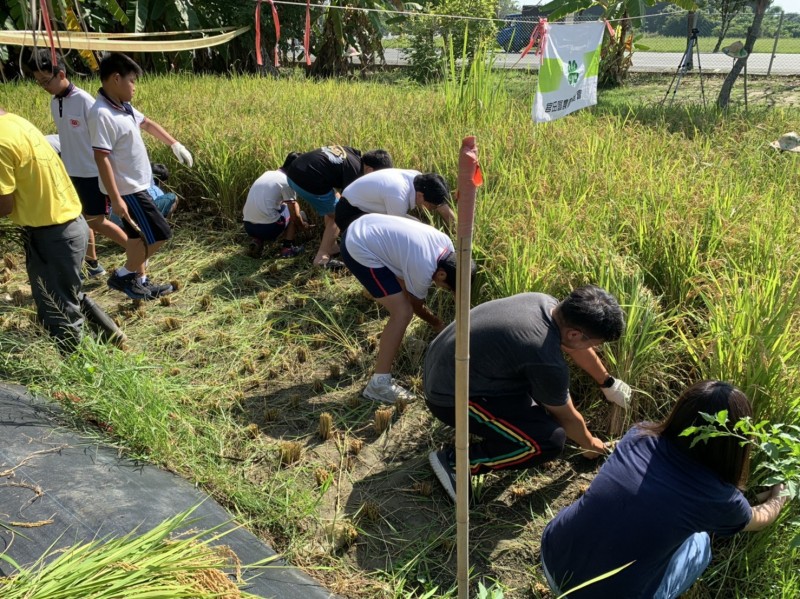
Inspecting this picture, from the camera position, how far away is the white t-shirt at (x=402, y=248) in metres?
3.12

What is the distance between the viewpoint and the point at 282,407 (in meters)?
3.25

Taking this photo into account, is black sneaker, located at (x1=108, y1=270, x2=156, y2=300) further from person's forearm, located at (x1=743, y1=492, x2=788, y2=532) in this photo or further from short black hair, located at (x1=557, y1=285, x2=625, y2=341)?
person's forearm, located at (x1=743, y1=492, x2=788, y2=532)

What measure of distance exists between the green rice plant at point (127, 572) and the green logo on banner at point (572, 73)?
14.4 ft

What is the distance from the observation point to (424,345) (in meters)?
3.56

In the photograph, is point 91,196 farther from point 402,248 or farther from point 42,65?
point 402,248

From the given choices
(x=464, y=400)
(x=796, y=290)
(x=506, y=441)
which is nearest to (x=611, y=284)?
(x=796, y=290)

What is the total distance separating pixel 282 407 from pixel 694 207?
244 cm

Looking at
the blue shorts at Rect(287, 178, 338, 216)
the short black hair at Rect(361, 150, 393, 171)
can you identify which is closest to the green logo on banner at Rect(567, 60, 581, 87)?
the short black hair at Rect(361, 150, 393, 171)

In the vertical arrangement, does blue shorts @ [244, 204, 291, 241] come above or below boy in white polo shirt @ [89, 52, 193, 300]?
below

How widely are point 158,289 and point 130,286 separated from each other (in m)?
0.18

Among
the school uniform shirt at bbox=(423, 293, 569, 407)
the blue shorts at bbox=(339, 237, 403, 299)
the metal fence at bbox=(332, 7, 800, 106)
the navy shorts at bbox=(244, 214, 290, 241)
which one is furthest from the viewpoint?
the metal fence at bbox=(332, 7, 800, 106)

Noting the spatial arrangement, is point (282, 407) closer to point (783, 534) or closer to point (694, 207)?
point (783, 534)

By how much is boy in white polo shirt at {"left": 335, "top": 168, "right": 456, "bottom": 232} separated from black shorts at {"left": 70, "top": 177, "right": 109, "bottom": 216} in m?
1.66

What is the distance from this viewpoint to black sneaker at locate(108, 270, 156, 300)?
168 inches
